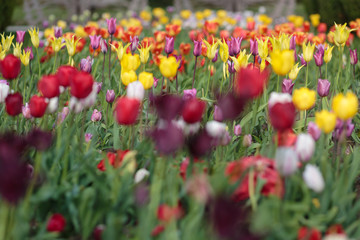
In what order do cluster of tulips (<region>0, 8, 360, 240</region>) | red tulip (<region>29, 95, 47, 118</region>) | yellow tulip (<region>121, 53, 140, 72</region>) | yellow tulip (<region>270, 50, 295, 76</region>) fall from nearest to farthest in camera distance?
1. cluster of tulips (<region>0, 8, 360, 240</region>)
2. red tulip (<region>29, 95, 47, 118</region>)
3. yellow tulip (<region>270, 50, 295, 76</region>)
4. yellow tulip (<region>121, 53, 140, 72</region>)

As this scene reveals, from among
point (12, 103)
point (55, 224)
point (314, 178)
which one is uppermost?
point (12, 103)

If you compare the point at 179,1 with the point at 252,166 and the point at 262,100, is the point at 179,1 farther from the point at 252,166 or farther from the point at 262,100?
the point at 252,166

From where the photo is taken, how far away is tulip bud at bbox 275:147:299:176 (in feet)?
4.68

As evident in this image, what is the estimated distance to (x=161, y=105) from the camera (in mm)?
1506

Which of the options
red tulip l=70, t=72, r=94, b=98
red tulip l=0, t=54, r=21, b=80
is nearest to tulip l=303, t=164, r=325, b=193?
red tulip l=70, t=72, r=94, b=98

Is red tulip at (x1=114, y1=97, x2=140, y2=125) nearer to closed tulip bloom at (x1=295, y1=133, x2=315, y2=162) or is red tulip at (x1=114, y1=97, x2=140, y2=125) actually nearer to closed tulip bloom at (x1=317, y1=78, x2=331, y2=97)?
closed tulip bloom at (x1=295, y1=133, x2=315, y2=162)

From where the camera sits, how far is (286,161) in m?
1.43

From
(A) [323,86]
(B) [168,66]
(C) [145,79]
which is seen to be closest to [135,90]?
(C) [145,79]

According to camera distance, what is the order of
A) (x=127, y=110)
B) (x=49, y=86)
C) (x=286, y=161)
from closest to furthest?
(x=286, y=161) → (x=127, y=110) → (x=49, y=86)

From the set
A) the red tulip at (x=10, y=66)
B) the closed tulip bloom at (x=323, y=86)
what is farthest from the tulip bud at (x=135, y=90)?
the closed tulip bloom at (x=323, y=86)

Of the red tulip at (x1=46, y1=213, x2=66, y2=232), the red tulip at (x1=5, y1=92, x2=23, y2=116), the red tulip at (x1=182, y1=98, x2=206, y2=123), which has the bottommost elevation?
the red tulip at (x1=46, y1=213, x2=66, y2=232)

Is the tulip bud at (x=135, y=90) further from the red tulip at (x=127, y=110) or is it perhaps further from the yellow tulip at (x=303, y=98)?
the yellow tulip at (x=303, y=98)

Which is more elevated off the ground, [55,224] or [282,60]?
[282,60]

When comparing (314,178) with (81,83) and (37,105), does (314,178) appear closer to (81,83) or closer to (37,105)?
(81,83)
